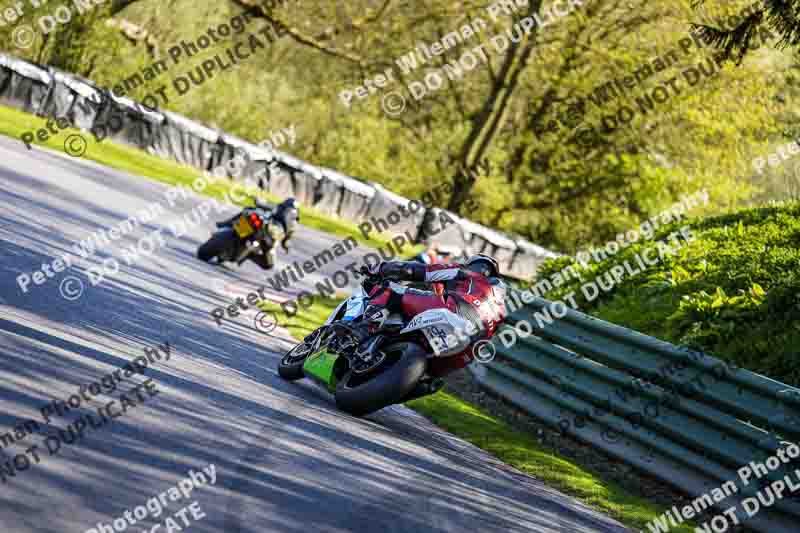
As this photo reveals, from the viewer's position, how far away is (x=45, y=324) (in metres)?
7.67

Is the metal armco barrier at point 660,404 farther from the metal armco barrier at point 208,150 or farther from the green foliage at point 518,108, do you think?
the green foliage at point 518,108

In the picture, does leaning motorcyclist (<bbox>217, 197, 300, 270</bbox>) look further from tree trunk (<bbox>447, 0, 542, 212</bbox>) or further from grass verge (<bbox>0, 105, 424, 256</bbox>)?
tree trunk (<bbox>447, 0, 542, 212</bbox>)

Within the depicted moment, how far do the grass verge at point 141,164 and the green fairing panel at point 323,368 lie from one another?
43.0ft

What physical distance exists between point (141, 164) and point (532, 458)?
1952cm

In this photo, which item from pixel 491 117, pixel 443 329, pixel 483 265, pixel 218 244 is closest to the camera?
pixel 443 329

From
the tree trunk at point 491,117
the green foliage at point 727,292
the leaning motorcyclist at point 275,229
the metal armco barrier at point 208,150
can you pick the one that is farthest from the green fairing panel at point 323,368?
the tree trunk at point 491,117

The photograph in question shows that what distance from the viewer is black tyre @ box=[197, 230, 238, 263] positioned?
50.2ft

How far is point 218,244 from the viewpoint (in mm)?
15297

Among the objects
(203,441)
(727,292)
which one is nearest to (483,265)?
(203,441)

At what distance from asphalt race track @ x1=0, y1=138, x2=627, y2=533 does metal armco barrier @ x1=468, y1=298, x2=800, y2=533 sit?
1227 millimetres

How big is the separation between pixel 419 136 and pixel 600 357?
3140 cm

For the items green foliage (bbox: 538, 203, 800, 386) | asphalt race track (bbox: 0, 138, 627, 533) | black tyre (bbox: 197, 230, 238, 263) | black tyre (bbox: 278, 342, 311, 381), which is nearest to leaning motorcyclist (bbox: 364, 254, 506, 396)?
black tyre (bbox: 278, 342, 311, 381)

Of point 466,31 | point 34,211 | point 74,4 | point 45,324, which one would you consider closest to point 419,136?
point 466,31

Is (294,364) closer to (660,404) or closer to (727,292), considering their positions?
(660,404)
